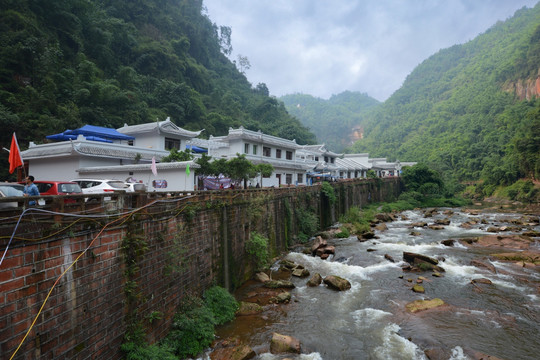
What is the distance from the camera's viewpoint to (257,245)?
16281 mm

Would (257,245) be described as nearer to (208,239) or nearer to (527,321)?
(208,239)

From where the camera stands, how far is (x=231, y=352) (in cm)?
915

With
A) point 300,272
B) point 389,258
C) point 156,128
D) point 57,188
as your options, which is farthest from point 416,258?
point 156,128

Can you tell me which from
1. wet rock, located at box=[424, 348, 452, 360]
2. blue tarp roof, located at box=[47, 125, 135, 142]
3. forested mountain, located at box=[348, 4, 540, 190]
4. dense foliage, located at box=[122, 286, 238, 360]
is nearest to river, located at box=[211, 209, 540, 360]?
wet rock, located at box=[424, 348, 452, 360]

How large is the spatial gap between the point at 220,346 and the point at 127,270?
4228 mm

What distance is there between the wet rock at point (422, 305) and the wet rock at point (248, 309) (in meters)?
6.40

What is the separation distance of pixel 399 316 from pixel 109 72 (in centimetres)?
5030

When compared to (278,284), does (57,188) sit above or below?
above

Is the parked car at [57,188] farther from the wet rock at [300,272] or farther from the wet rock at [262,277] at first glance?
the wet rock at [300,272]

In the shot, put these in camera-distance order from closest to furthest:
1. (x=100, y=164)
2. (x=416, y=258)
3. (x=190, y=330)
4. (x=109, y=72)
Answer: (x=190, y=330), (x=416, y=258), (x=100, y=164), (x=109, y=72)

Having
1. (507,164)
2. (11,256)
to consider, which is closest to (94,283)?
(11,256)

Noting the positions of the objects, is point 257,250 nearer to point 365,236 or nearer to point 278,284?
point 278,284

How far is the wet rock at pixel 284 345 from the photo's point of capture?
30.8 ft

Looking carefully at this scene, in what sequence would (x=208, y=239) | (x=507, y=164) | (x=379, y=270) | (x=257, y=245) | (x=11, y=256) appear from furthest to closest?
(x=507, y=164), (x=379, y=270), (x=257, y=245), (x=208, y=239), (x=11, y=256)
